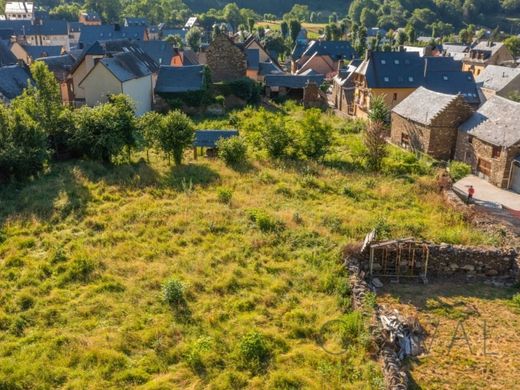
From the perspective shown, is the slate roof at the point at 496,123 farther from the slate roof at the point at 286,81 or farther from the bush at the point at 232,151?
the slate roof at the point at 286,81

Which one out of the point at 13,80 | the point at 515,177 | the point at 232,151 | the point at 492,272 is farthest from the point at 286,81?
the point at 492,272

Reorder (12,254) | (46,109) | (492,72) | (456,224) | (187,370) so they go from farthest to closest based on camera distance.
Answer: (492,72)
(46,109)
(456,224)
(12,254)
(187,370)

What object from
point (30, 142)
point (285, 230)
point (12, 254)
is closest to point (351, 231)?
point (285, 230)

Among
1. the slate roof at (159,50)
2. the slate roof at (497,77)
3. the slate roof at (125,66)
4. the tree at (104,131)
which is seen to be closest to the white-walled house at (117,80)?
the slate roof at (125,66)

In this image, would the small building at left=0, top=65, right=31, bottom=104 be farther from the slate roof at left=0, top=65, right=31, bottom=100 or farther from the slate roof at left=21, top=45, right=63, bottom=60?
the slate roof at left=21, top=45, right=63, bottom=60

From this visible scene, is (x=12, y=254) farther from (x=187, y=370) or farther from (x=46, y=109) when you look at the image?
(x=46, y=109)
